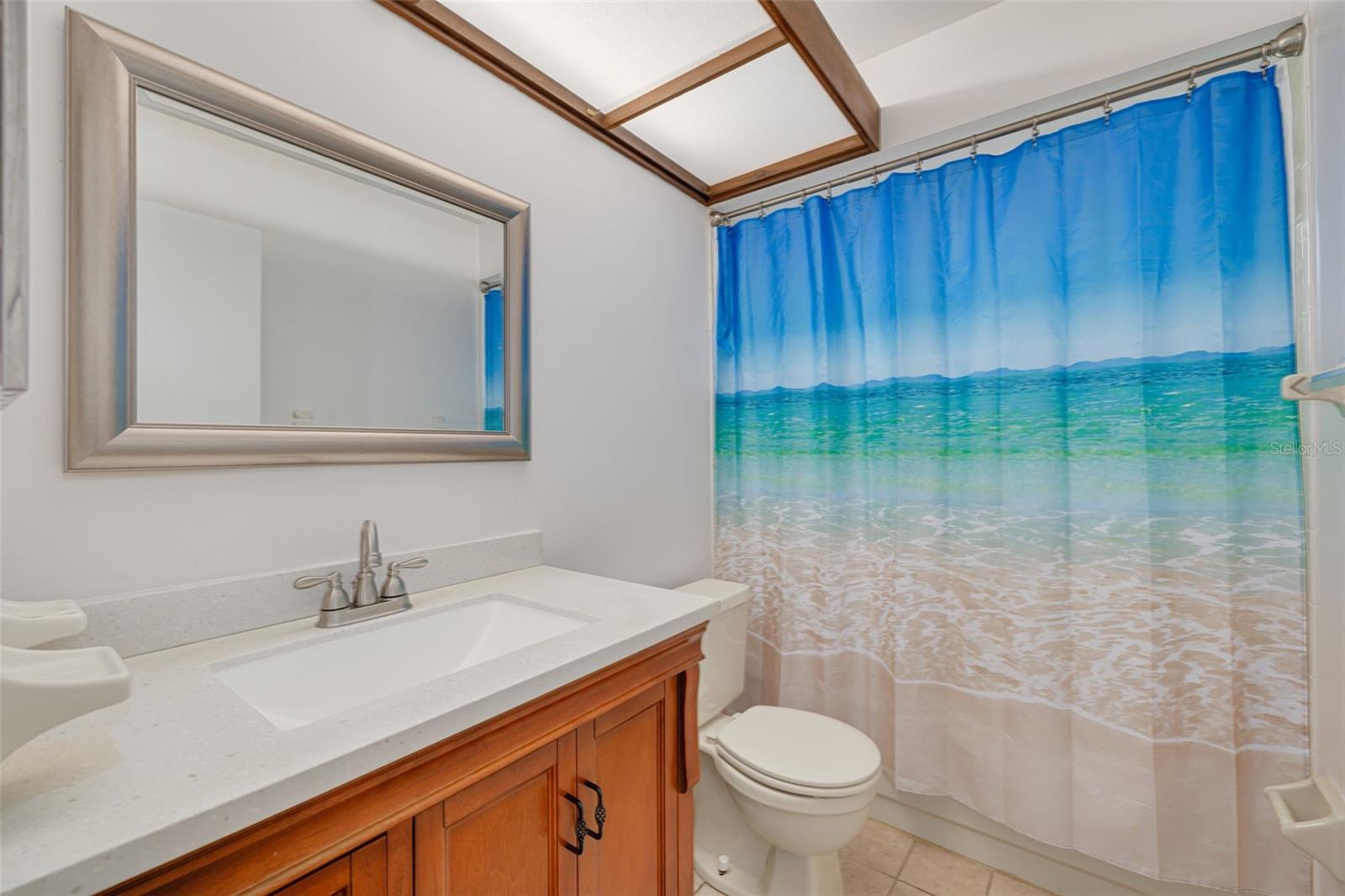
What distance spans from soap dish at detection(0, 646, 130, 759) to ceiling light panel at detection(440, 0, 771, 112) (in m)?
1.41

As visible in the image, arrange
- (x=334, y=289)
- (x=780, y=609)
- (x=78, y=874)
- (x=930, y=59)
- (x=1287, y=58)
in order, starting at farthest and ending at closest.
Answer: (x=780, y=609), (x=930, y=59), (x=1287, y=58), (x=334, y=289), (x=78, y=874)

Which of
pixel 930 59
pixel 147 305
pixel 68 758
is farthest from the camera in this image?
pixel 930 59

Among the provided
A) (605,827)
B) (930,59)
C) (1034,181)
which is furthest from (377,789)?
(930,59)

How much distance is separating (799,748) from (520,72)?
192 cm

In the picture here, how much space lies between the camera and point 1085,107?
1.50 m

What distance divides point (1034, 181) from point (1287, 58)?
512 millimetres

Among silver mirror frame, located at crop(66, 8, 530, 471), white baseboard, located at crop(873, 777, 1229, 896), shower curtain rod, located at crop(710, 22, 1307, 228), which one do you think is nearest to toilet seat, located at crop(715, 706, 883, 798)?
white baseboard, located at crop(873, 777, 1229, 896)

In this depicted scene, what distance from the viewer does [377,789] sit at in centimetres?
63

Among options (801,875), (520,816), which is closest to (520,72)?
(520,816)

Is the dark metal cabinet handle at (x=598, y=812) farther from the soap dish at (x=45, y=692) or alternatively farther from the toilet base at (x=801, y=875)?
the toilet base at (x=801, y=875)

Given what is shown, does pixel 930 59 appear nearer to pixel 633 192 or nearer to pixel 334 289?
pixel 633 192

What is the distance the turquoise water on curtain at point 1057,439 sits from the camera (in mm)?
1307

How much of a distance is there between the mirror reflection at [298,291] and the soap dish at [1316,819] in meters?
1.71

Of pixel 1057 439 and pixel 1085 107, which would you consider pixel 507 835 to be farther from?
pixel 1085 107
